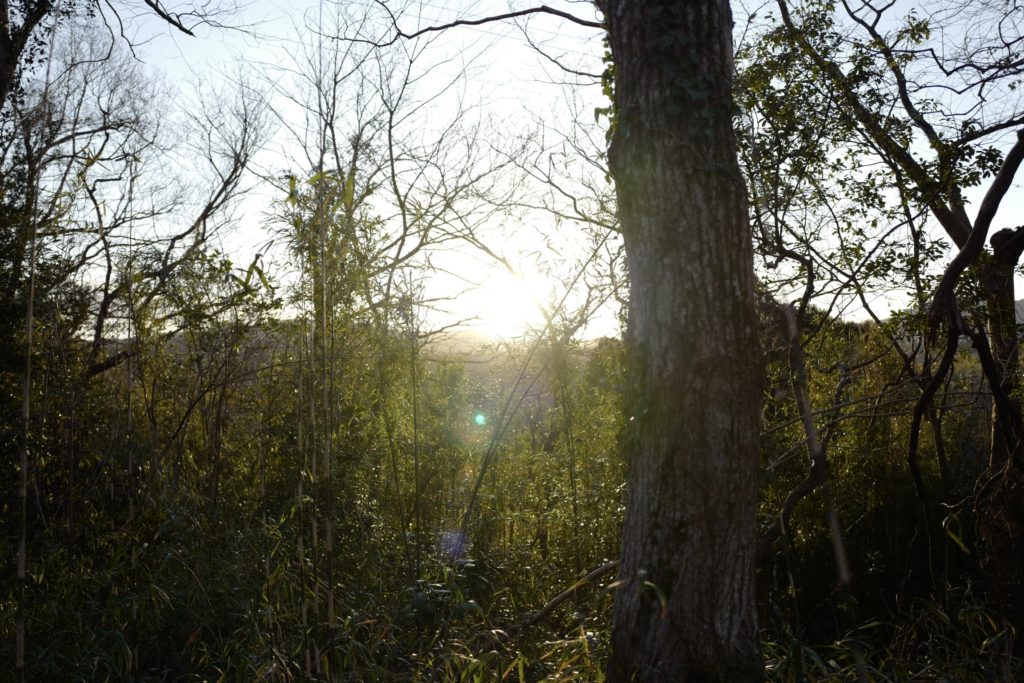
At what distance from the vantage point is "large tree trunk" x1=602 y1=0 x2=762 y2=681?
213cm

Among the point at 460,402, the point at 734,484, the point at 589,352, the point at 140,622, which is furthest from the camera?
the point at 460,402

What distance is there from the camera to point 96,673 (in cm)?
305

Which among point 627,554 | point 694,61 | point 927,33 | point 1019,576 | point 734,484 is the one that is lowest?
point 1019,576

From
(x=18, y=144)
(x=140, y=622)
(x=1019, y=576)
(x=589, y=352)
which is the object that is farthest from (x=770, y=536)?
(x=18, y=144)

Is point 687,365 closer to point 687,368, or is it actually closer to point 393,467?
point 687,368

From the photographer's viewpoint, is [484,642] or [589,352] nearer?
[484,642]

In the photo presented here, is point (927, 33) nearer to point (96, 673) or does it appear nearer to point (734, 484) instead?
point (734, 484)

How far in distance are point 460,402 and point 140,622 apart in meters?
4.18

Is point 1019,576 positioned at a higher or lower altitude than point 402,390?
lower

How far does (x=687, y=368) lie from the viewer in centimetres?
214

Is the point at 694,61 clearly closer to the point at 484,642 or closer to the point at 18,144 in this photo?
the point at 484,642

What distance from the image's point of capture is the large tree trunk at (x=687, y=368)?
213cm

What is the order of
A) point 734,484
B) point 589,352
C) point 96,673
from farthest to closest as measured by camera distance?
point 589,352 → point 96,673 → point 734,484

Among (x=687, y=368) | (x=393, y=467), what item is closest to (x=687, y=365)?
(x=687, y=368)
